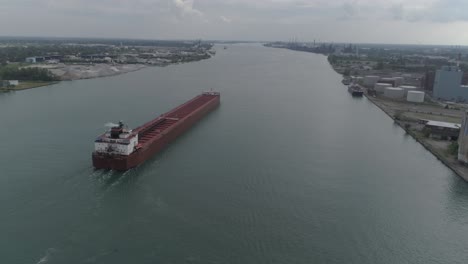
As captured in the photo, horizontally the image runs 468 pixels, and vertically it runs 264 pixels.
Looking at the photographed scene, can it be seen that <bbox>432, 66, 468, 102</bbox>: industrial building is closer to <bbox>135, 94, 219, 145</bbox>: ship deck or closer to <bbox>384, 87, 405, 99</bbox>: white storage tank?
<bbox>384, 87, 405, 99</bbox>: white storage tank

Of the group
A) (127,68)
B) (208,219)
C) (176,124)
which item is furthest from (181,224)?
(127,68)

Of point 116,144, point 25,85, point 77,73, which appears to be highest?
point 77,73

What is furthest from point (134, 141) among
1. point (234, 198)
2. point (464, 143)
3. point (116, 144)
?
point (464, 143)

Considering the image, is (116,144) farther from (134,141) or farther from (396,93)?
(396,93)

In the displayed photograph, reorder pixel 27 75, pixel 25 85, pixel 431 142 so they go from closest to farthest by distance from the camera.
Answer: pixel 431 142 < pixel 25 85 < pixel 27 75

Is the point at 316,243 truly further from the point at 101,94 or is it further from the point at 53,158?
the point at 101,94

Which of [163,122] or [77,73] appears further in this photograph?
[77,73]

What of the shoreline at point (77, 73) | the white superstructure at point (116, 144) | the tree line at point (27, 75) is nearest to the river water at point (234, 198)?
the white superstructure at point (116, 144)
